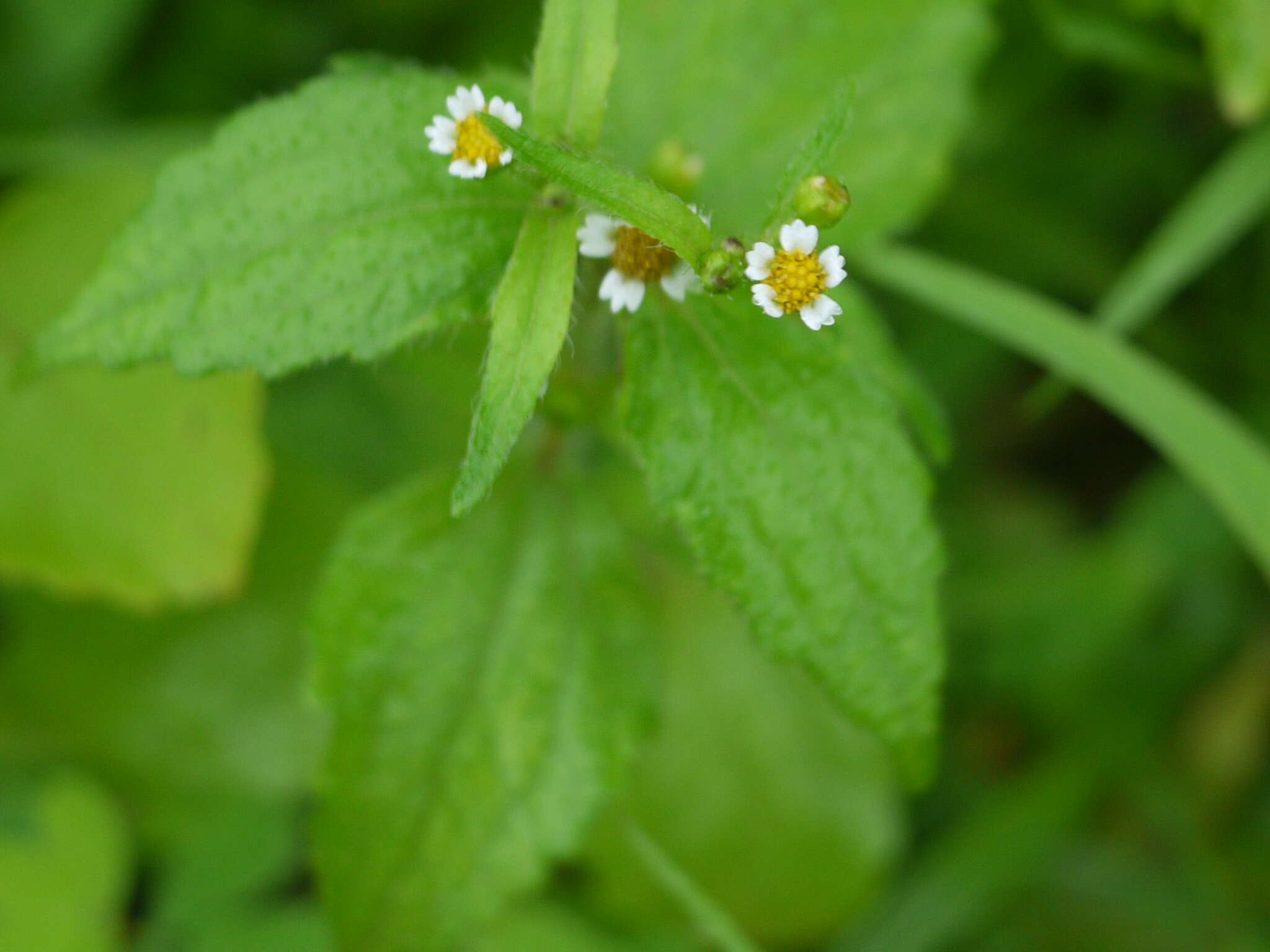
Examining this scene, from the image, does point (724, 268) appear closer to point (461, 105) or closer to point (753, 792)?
point (461, 105)

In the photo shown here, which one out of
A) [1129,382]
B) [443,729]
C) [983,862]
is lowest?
[443,729]

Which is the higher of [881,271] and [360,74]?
[881,271]

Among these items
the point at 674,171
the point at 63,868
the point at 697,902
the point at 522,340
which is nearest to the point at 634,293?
the point at 522,340

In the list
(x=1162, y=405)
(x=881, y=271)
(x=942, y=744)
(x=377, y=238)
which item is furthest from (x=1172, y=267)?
(x=377, y=238)

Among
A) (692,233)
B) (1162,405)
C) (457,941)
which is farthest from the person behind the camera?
(1162,405)

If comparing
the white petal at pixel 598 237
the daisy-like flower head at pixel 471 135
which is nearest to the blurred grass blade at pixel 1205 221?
the white petal at pixel 598 237

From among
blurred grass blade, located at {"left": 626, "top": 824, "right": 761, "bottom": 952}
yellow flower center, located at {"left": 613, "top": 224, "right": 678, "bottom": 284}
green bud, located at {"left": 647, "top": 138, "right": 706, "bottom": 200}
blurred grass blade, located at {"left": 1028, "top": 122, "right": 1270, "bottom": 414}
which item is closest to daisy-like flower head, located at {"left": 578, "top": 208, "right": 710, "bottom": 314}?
yellow flower center, located at {"left": 613, "top": 224, "right": 678, "bottom": 284}

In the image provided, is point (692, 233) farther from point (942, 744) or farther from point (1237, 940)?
point (1237, 940)
